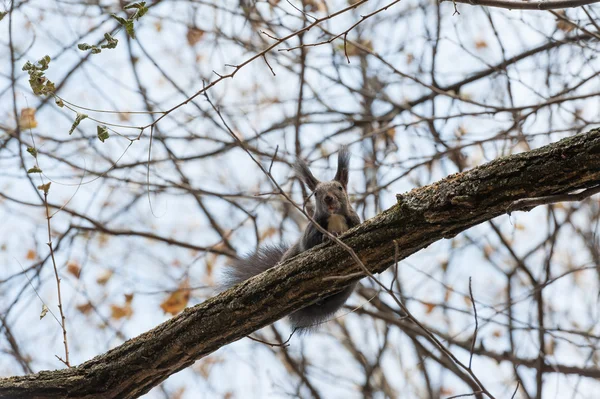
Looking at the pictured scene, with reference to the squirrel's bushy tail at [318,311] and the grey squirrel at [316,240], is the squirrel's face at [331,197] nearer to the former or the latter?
the grey squirrel at [316,240]

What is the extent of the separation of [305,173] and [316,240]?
0.59 metres

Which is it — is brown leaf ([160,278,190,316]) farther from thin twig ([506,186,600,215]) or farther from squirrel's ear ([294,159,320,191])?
thin twig ([506,186,600,215])

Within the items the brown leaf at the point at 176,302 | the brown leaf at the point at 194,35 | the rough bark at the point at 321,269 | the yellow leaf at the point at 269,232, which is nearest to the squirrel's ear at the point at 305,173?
the rough bark at the point at 321,269

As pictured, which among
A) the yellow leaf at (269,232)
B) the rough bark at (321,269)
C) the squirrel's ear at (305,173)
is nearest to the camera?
the rough bark at (321,269)

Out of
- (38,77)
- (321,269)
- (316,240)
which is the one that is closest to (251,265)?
(316,240)

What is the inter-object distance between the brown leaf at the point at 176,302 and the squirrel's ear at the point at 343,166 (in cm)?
176

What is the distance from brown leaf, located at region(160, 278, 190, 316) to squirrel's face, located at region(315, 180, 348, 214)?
1.75 meters

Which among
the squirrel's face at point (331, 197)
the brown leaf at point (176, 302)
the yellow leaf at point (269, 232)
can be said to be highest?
the yellow leaf at point (269, 232)

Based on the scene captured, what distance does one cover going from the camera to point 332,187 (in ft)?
13.4

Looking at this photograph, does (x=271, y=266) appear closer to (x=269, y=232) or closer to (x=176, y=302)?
(x=176, y=302)

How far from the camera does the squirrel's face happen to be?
392cm

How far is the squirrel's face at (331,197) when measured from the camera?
3916mm

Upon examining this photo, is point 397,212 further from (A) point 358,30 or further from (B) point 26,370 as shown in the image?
(A) point 358,30

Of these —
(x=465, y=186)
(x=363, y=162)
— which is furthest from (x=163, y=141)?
(x=465, y=186)
